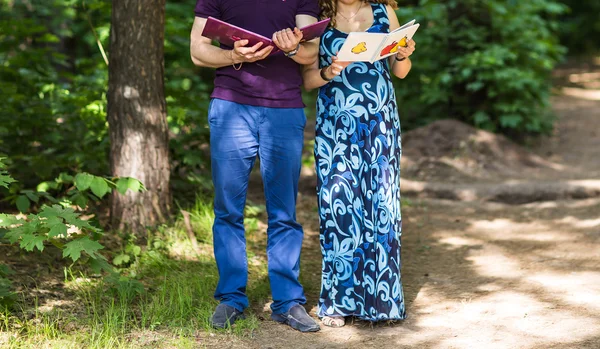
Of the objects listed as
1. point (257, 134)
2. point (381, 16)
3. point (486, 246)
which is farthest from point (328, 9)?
point (486, 246)

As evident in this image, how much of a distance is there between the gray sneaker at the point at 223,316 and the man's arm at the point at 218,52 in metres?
1.28

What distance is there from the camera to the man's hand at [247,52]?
3.33 meters

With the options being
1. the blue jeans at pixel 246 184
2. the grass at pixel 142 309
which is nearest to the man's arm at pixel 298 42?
the blue jeans at pixel 246 184

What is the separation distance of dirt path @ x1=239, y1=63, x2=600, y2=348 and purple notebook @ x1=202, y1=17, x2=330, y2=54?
152 cm

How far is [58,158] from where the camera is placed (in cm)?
557

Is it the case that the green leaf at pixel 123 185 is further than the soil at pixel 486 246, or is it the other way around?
the green leaf at pixel 123 185

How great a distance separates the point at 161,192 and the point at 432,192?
325 centimetres

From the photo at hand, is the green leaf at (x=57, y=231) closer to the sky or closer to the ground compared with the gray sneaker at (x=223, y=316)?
closer to the sky

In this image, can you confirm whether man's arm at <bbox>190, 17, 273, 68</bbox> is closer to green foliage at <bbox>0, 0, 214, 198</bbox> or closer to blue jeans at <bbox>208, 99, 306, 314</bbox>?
blue jeans at <bbox>208, 99, 306, 314</bbox>

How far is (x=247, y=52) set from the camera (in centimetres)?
335

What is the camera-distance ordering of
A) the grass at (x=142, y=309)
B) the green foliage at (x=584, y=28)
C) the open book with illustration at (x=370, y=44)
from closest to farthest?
the open book with illustration at (x=370, y=44) → the grass at (x=142, y=309) → the green foliage at (x=584, y=28)

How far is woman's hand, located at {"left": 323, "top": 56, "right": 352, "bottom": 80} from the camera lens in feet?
11.6

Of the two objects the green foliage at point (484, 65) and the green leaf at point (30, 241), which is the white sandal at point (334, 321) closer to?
the green leaf at point (30, 241)

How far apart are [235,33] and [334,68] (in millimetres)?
568
